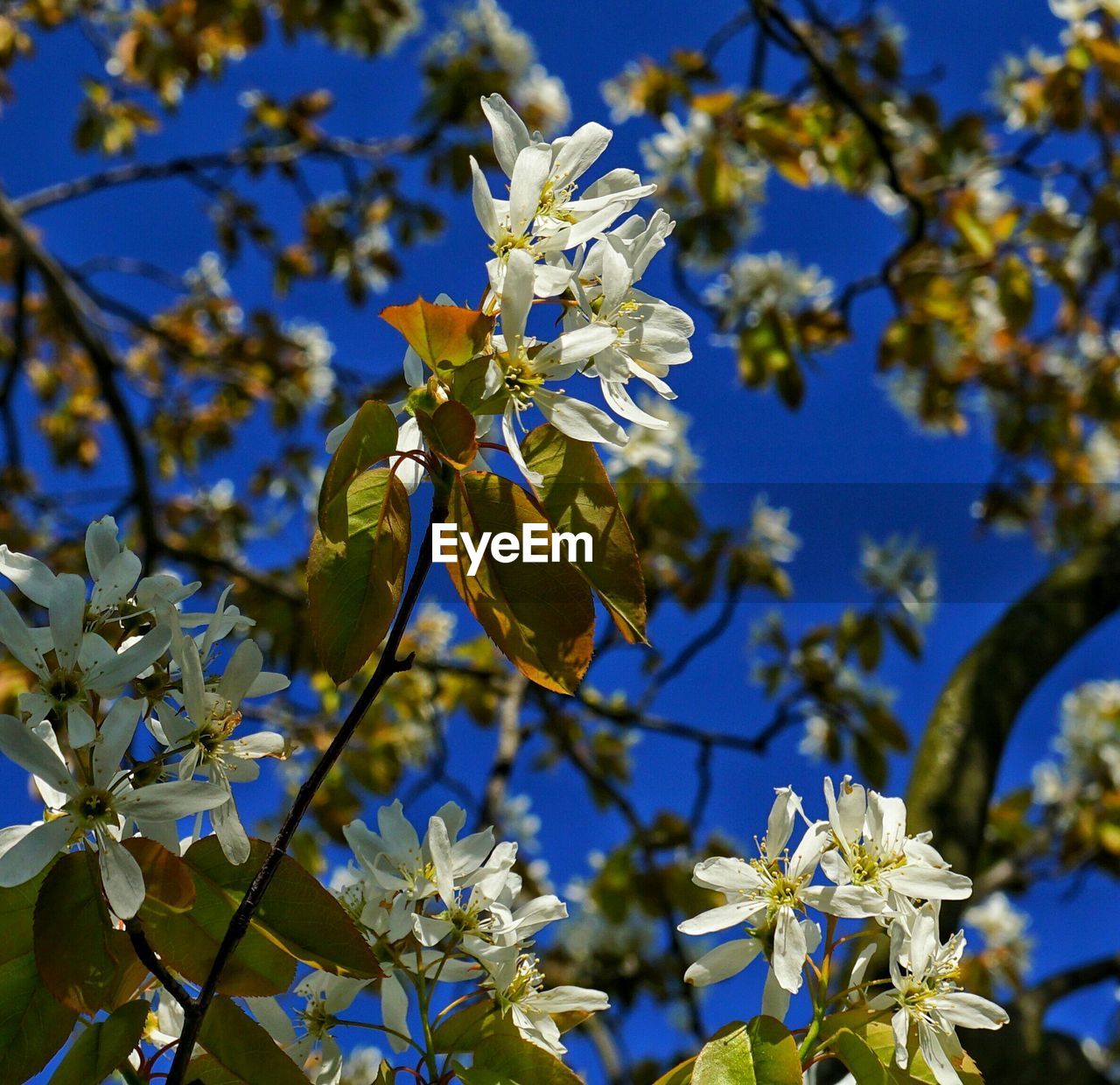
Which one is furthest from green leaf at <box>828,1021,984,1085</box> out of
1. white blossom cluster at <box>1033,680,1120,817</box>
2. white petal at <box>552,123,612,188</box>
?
white blossom cluster at <box>1033,680,1120,817</box>

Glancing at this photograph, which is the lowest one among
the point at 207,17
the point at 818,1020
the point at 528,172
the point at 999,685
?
the point at 818,1020

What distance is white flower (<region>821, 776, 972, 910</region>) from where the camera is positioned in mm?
769

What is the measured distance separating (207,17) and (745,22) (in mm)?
1627

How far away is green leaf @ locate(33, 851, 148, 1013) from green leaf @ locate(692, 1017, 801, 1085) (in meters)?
0.36

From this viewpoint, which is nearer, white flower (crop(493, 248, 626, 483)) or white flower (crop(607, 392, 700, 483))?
white flower (crop(493, 248, 626, 483))

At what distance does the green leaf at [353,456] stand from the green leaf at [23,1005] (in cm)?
29

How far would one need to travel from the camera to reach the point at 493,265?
28.1 inches

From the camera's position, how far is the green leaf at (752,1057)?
2.19ft

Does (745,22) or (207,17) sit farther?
(207,17)

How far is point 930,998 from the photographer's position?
2.44 feet

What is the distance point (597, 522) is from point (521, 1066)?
1.19 ft

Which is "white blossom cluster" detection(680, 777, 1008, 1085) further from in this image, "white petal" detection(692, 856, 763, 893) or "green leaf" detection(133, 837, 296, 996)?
"green leaf" detection(133, 837, 296, 996)

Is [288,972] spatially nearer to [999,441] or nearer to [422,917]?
[422,917]

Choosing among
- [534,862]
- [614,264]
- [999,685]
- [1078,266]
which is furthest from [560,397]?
[1078,266]
